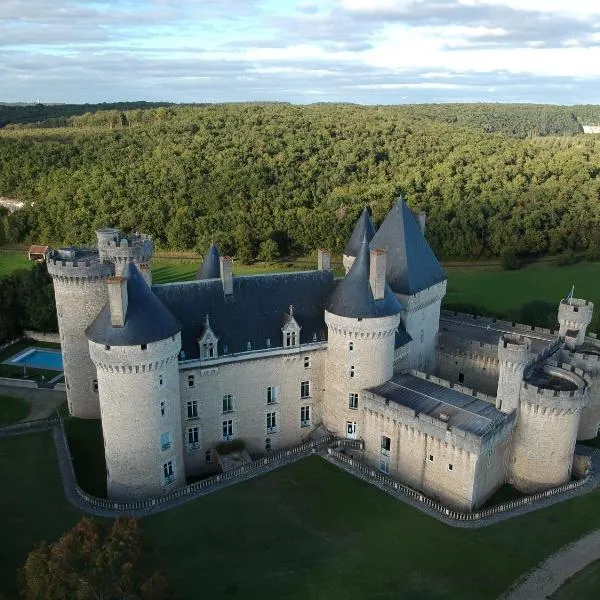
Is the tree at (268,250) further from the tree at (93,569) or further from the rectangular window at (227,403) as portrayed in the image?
the tree at (93,569)

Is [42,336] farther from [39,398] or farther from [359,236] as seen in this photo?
[359,236]

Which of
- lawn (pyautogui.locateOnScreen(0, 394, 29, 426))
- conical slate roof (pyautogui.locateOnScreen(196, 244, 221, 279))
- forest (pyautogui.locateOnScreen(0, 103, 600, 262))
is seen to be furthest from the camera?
forest (pyautogui.locateOnScreen(0, 103, 600, 262))

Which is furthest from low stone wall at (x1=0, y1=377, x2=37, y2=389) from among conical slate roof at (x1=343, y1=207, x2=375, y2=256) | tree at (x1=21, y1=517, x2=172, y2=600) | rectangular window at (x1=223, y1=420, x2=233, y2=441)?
tree at (x1=21, y1=517, x2=172, y2=600)

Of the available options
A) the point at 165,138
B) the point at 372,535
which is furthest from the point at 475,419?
the point at 165,138

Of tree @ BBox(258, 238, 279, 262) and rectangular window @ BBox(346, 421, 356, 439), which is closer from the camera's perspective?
rectangular window @ BBox(346, 421, 356, 439)

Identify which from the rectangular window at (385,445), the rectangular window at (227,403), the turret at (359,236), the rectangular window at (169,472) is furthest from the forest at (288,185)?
the rectangular window at (169,472)

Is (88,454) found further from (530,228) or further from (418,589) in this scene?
(530,228)

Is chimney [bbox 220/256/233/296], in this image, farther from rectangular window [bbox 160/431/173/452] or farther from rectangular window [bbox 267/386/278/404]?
rectangular window [bbox 160/431/173/452]
